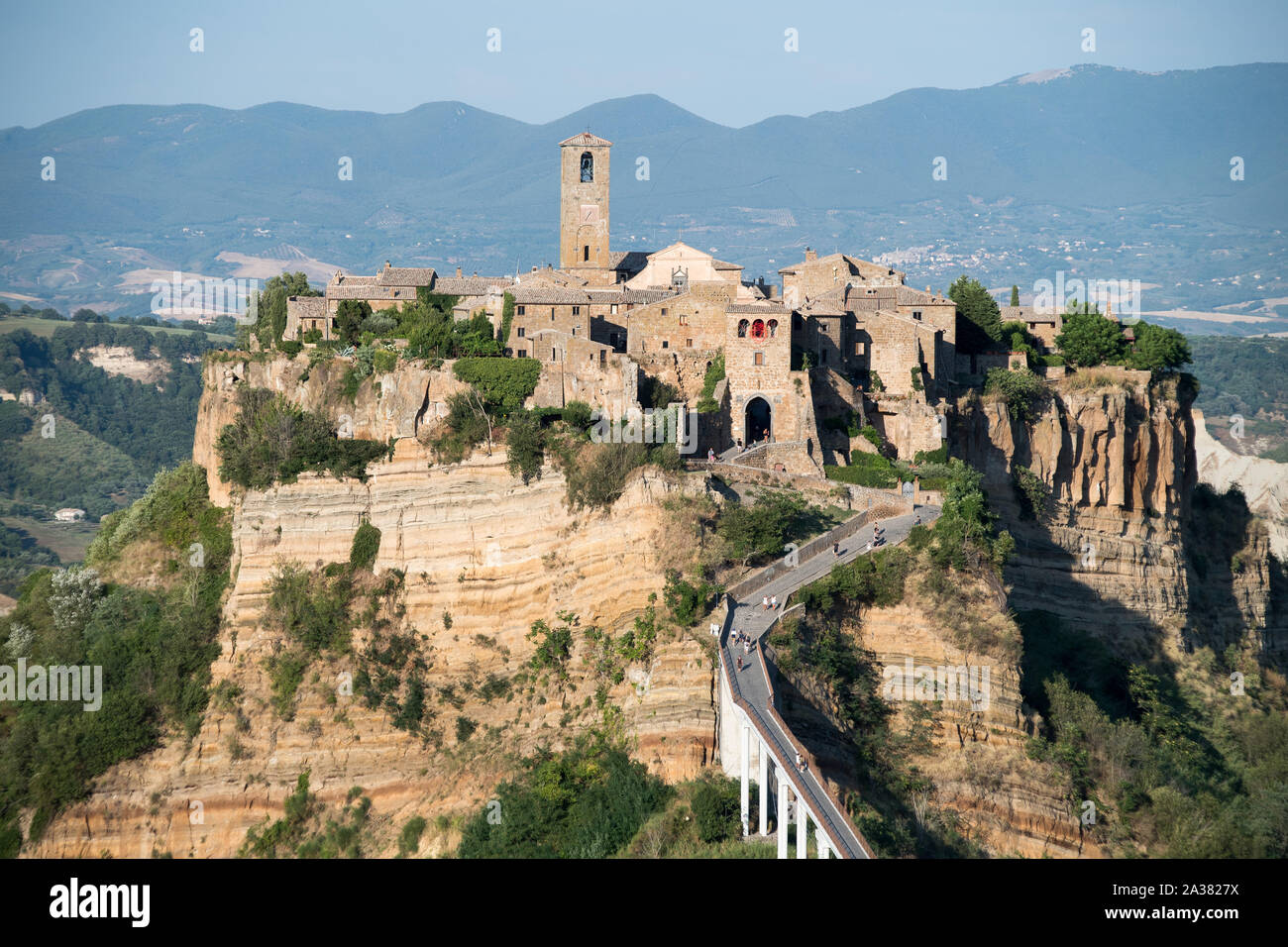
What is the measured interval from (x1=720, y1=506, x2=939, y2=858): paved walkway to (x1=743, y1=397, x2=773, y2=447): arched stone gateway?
6435 millimetres

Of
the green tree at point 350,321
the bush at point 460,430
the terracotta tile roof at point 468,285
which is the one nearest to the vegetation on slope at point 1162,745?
the bush at point 460,430

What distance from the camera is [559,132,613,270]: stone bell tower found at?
61.2 meters

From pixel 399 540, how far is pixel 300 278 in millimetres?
14814

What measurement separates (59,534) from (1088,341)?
8742cm

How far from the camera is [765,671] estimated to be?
36.1m

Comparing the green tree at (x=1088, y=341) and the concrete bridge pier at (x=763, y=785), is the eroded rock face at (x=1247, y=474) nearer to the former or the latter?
the green tree at (x=1088, y=341)

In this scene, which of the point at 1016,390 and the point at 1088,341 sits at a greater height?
the point at 1088,341

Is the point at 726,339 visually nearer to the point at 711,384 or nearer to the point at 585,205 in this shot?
the point at 711,384

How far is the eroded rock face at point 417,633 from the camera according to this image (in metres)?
43.2

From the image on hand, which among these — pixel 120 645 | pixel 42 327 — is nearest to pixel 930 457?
pixel 120 645

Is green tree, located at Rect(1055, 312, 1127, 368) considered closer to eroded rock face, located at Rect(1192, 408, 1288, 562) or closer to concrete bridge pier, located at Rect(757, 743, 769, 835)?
concrete bridge pier, located at Rect(757, 743, 769, 835)

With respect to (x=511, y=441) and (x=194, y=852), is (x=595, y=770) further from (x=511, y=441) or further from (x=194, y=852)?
(x=194, y=852)

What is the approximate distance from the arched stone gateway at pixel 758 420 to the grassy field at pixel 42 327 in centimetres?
12655

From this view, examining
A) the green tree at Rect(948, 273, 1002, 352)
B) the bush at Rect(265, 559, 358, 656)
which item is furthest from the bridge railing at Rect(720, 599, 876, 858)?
the green tree at Rect(948, 273, 1002, 352)
